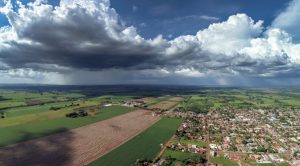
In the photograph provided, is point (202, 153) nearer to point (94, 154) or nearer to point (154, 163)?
point (154, 163)

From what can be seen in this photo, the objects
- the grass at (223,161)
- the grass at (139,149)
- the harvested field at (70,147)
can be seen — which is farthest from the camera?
the grass at (223,161)

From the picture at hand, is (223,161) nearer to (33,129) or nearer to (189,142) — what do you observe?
(189,142)

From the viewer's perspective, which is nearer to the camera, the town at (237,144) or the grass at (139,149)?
the grass at (139,149)

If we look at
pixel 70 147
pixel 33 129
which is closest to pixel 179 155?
pixel 70 147

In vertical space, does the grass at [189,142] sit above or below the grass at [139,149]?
below

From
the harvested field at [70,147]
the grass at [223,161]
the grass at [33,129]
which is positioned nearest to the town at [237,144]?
the grass at [223,161]

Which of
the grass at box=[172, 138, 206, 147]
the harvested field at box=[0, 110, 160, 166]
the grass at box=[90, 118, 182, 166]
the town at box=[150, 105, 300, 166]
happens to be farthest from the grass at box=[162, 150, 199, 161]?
the harvested field at box=[0, 110, 160, 166]

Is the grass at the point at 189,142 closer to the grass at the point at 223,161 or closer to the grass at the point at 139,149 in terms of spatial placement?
the grass at the point at 139,149
